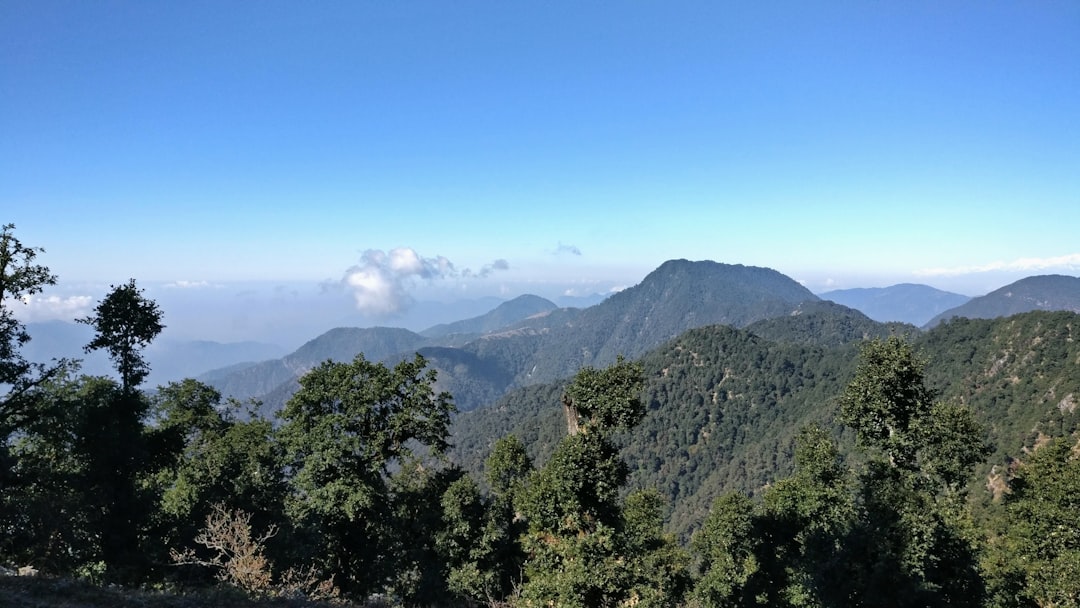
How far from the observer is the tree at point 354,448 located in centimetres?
2322

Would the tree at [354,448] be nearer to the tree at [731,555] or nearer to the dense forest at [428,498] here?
the dense forest at [428,498]

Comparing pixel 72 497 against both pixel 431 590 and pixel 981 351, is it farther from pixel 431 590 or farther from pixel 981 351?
pixel 981 351

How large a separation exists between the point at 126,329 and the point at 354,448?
428 inches

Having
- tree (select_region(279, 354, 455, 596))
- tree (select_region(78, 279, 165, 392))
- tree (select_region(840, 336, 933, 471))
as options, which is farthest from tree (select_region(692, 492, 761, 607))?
tree (select_region(78, 279, 165, 392))

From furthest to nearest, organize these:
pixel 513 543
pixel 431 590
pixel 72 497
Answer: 1. pixel 513 543
2. pixel 431 590
3. pixel 72 497

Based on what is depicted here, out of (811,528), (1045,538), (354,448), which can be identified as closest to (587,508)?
(354,448)

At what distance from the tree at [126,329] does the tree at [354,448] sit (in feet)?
20.7

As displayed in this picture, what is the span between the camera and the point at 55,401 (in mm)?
20703

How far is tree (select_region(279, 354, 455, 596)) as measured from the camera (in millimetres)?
23219

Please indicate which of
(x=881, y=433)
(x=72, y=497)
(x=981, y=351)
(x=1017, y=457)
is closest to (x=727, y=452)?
(x=981, y=351)

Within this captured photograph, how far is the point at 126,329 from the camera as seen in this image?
21734 mm

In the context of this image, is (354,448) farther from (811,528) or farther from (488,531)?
(811,528)

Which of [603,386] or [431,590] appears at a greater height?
[603,386]

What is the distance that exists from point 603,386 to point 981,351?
188 meters
